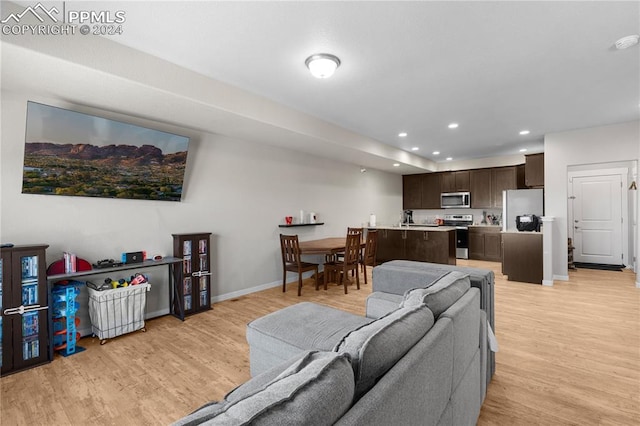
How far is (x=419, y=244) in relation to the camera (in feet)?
21.1

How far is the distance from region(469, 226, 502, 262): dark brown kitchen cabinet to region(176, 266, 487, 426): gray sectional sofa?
5.96m

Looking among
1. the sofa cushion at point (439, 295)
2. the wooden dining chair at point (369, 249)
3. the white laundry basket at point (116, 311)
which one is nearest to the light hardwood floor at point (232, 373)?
the white laundry basket at point (116, 311)

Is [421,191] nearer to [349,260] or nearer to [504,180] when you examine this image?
[504,180]

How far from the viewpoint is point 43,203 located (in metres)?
2.89

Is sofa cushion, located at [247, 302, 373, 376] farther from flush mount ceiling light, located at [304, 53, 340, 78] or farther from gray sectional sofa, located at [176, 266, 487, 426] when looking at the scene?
flush mount ceiling light, located at [304, 53, 340, 78]

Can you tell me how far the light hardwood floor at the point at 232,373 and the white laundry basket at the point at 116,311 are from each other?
0.33 ft

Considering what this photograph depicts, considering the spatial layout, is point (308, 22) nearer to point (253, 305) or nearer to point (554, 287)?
point (253, 305)

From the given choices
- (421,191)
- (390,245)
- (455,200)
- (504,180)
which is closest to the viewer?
(390,245)

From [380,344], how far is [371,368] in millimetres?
91

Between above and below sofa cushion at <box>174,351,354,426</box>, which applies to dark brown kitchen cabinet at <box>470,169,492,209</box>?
above

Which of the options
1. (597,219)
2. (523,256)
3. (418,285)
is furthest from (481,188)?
(418,285)

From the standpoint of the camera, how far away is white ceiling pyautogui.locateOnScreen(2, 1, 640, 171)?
6.77 ft

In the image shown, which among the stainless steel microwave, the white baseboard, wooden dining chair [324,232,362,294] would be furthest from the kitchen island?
the white baseboard

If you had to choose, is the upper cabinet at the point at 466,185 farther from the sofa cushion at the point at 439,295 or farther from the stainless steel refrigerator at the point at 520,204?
the sofa cushion at the point at 439,295
